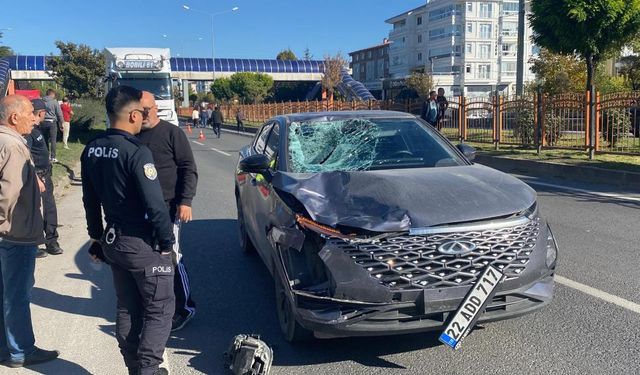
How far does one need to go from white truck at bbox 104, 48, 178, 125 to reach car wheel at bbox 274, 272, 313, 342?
18.4m

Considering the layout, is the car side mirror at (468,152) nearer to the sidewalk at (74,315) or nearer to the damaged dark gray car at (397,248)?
the damaged dark gray car at (397,248)

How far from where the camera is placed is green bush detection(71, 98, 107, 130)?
2778 centimetres

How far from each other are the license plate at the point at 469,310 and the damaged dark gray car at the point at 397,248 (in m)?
0.04

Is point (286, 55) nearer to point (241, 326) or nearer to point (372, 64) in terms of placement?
point (372, 64)

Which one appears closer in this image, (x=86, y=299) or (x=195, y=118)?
(x=86, y=299)

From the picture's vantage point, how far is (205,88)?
13088 cm

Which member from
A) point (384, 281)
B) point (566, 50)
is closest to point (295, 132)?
point (384, 281)

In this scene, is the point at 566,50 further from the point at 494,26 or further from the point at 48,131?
the point at 494,26

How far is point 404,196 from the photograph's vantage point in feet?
12.9

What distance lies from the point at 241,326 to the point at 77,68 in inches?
1618

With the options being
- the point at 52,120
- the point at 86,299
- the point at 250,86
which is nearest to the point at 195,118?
the point at 250,86

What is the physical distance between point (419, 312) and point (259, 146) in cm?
316

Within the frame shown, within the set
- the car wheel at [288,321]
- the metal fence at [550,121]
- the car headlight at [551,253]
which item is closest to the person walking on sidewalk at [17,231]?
the car wheel at [288,321]

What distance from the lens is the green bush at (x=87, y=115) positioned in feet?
91.1
